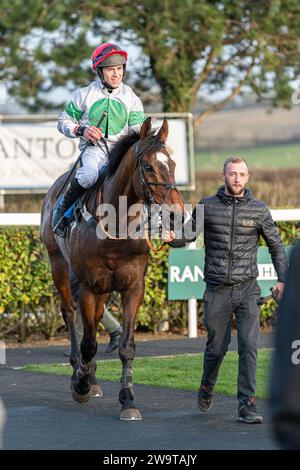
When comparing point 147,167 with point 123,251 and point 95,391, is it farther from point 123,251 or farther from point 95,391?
point 95,391

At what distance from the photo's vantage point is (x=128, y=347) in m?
7.23

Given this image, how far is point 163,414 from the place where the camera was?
7156 millimetres

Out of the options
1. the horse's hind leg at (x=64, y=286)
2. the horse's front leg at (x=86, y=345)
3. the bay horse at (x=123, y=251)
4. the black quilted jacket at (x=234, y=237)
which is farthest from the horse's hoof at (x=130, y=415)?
the horse's hind leg at (x=64, y=286)

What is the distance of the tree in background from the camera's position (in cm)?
1788

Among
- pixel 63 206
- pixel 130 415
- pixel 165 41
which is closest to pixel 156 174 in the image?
pixel 63 206

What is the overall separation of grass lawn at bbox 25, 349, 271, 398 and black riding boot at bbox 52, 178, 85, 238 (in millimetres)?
1475

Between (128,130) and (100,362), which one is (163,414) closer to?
(128,130)

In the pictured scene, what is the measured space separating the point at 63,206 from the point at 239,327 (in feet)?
6.23

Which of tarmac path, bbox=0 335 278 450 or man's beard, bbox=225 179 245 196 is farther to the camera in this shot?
man's beard, bbox=225 179 245 196

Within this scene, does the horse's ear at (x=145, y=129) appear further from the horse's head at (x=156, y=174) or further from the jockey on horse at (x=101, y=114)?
the jockey on horse at (x=101, y=114)

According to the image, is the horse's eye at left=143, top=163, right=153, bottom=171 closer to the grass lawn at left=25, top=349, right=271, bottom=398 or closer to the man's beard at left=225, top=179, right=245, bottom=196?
the man's beard at left=225, top=179, right=245, bottom=196

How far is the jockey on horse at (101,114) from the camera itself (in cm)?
764
